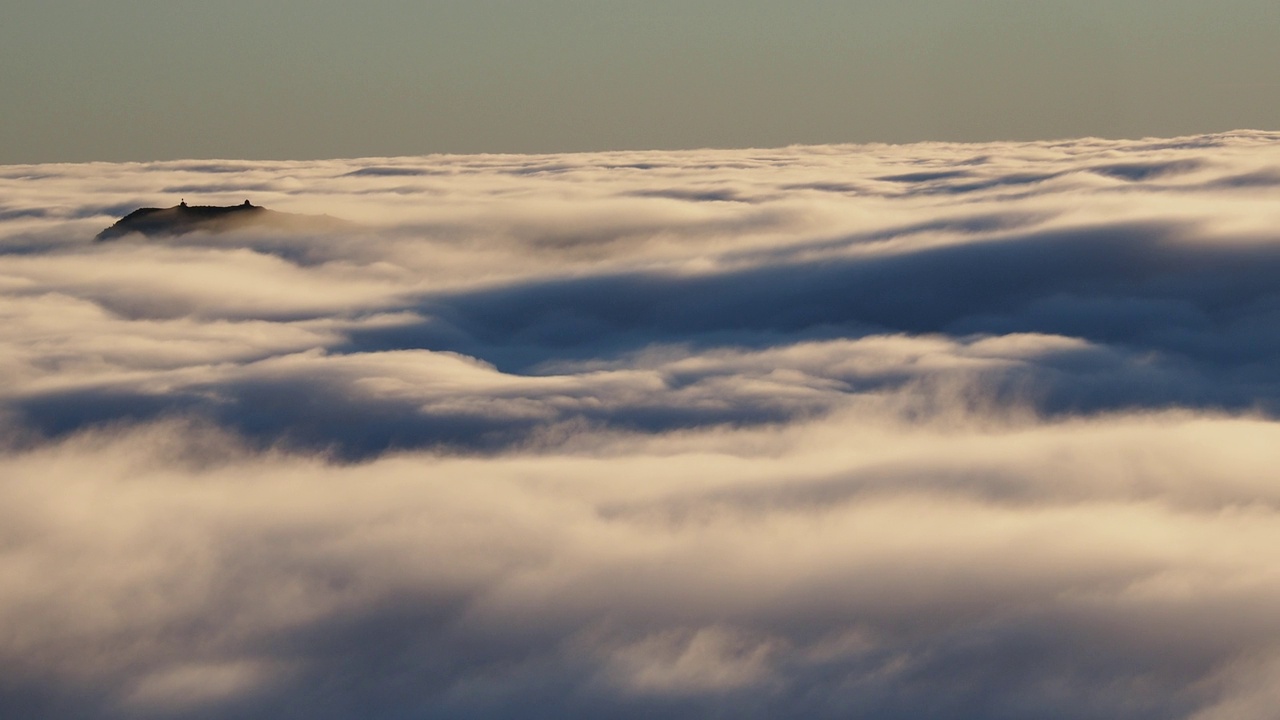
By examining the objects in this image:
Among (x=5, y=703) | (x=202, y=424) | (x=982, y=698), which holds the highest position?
(x=202, y=424)

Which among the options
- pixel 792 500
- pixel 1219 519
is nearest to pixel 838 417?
pixel 792 500

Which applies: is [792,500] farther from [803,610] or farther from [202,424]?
[202,424]

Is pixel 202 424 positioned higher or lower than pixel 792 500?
higher

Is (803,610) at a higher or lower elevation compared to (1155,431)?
lower

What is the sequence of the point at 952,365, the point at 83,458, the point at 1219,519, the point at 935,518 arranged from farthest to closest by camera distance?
the point at 952,365, the point at 83,458, the point at 935,518, the point at 1219,519

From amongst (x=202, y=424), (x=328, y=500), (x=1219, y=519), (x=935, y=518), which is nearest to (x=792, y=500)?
(x=935, y=518)

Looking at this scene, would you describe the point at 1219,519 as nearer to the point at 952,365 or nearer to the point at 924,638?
the point at 924,638

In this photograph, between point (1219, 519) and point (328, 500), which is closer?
point (1219, 519)

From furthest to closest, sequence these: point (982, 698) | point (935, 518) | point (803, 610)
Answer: point (935, 518) < point (803, 610) < point (982, 698)

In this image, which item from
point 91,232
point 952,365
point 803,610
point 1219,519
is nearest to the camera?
point 803,610
